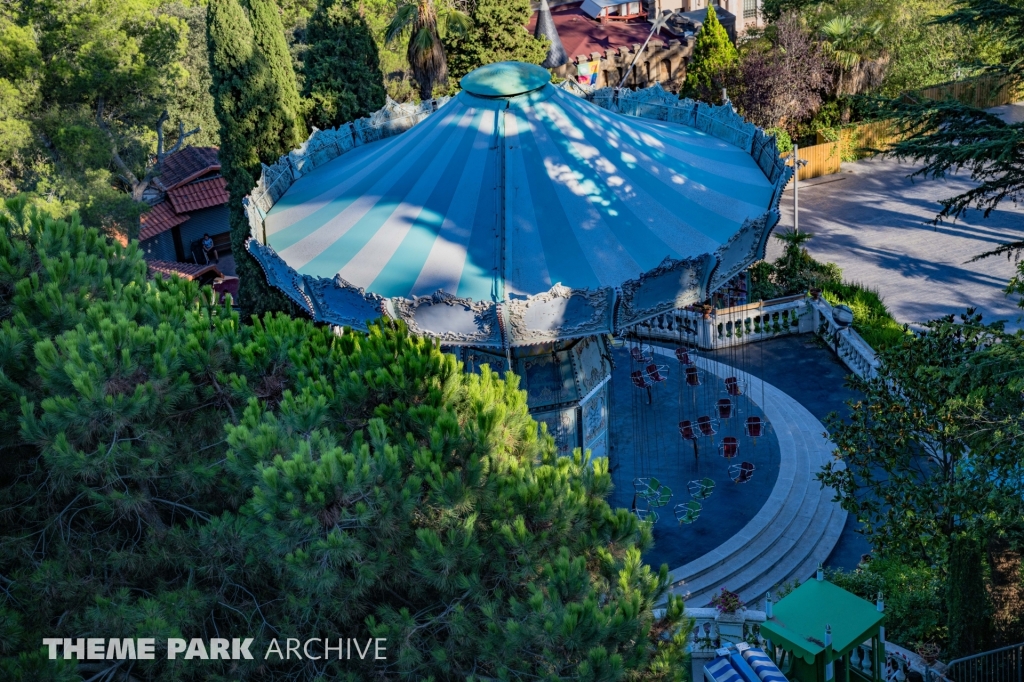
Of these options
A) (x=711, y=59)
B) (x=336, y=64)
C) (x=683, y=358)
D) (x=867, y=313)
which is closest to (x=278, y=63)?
(x=336, y=64)

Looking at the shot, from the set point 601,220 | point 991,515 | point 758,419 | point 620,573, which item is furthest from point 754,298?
point 620,573

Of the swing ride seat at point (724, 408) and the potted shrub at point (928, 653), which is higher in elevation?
the swing ride seat at point (724, 408)

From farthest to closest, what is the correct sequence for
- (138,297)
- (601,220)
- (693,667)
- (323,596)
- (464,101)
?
(464,101), (601,220), (693,667), (138,297), (323,596)

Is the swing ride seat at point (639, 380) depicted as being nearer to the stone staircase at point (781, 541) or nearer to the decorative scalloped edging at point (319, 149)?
the stone staircase at point (781, 541)

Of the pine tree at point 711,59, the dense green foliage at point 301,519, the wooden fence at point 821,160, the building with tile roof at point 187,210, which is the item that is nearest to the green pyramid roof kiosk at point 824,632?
the dense green foliage at point 301,519

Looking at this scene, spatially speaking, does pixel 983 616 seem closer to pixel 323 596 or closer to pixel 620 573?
pixel 620 573

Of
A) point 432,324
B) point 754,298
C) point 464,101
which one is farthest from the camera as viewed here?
point 754,298

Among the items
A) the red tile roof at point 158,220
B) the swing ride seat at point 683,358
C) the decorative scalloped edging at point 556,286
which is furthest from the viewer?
the red tile roof at point 158,220
